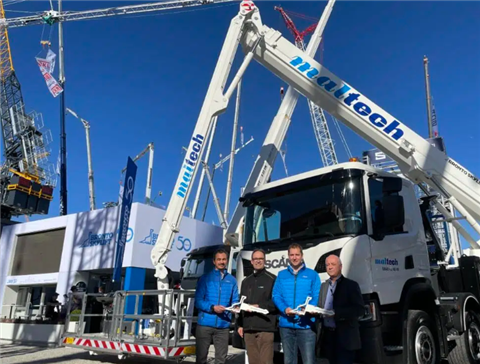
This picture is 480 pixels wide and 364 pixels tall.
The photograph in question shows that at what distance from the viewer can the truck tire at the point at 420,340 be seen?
5105 mm

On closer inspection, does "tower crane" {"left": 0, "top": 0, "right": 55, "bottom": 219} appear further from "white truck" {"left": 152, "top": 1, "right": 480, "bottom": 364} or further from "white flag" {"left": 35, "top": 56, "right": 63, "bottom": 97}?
"white truck" {"left": 152, "top": 1, "right": 480, "bottom": 364}

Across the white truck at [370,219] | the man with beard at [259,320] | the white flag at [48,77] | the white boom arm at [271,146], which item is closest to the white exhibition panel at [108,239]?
the white boom arm at [271,146]

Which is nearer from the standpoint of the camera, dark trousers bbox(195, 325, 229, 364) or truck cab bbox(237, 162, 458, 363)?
truck cab bbox(237, 162, 458, 363)

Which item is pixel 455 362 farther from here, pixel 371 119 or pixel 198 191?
pixel 198 191

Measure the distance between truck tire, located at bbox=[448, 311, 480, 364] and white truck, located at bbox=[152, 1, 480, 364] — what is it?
0.06 feet

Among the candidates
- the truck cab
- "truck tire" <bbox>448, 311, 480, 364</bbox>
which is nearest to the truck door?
the truck cab

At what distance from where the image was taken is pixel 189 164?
811 centimetres

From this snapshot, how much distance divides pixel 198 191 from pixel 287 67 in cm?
2685

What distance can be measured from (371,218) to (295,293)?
5.10 feet

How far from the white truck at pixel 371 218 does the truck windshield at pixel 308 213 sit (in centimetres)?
2

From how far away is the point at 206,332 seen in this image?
513 centimetres

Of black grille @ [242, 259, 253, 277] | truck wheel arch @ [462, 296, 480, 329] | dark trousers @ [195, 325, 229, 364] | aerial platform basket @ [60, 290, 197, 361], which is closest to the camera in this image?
dark trousers @ [195, 325, 229, 364]

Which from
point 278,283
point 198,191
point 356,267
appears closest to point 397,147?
point 356,267

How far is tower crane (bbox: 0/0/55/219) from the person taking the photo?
39.0 m
